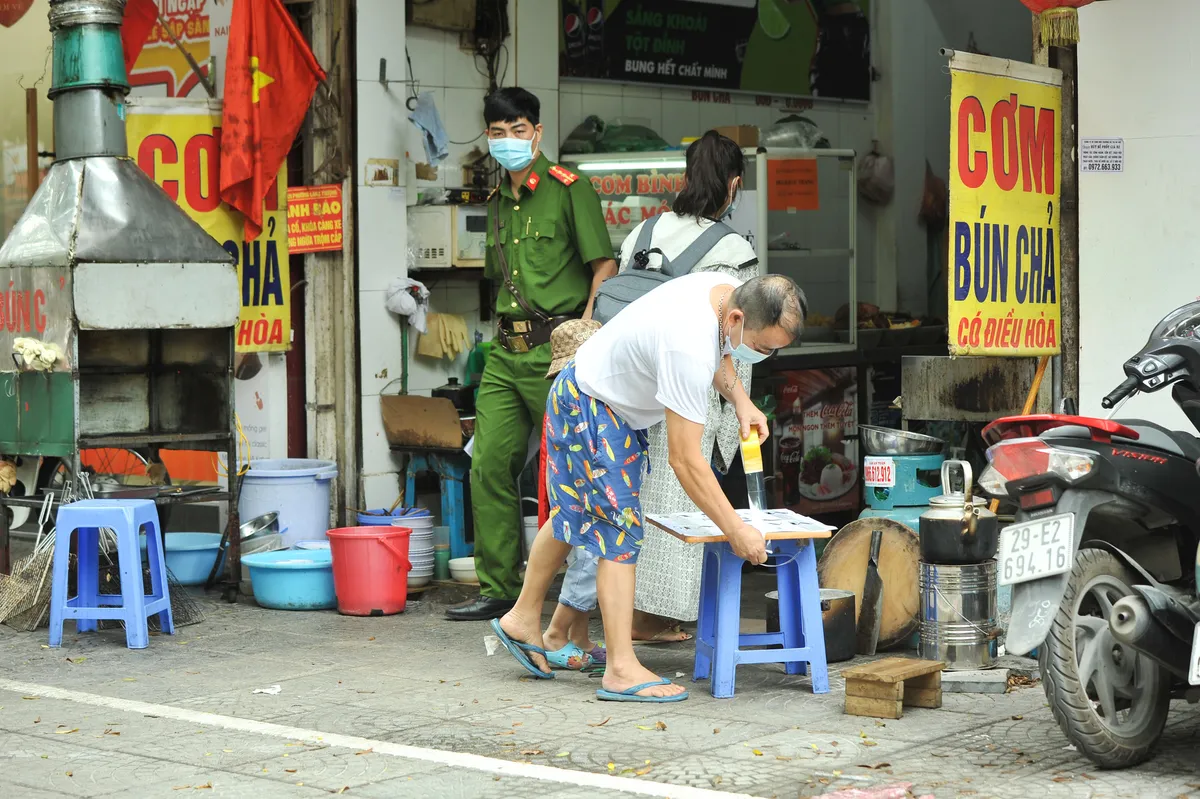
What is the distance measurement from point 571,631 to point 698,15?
18.5 feet

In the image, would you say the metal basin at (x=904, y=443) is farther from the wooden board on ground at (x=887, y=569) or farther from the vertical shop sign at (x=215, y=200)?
the vertical shop sign at (x=215, y=200)

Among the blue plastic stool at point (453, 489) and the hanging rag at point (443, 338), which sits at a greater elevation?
the hanging rag at point (443, 338)

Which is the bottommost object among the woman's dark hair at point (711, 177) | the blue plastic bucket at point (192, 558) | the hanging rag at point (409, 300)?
the blue plastic bucket at point (192, 558)

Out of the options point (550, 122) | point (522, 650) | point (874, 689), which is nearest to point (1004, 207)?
point (874, 689)

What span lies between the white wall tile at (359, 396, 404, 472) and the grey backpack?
7.34 feet

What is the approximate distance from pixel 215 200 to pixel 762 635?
171 inches

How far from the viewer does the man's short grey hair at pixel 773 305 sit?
5.51m

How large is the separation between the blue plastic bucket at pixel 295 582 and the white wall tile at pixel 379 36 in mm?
2717

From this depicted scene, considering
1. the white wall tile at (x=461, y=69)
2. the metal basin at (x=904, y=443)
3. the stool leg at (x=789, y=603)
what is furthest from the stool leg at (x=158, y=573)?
the white wall tile at (x=461, y=69)

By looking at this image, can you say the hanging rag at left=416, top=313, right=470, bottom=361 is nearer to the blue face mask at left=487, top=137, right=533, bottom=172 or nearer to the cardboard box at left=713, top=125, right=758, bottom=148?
the blue face mask at left=487, top=137, right=533, bottom=172

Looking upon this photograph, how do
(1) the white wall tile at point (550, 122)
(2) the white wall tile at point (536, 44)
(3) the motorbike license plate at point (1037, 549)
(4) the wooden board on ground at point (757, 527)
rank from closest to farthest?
(3) the motorbike license plate at point (1037, 549) → (4) the wooden board on ground at point (757, 527) → (2) the white wall tile at point (536, 44) → (1) the white wall tile at point (550, 122)

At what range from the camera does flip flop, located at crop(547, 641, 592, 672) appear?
6.41m

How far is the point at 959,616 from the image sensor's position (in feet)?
20.6

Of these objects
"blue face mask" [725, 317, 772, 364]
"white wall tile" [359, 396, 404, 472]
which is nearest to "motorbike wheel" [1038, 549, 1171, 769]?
"blue face mask" [725, 317, 772, 364]
